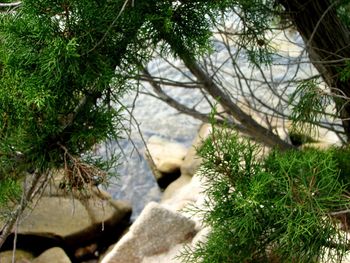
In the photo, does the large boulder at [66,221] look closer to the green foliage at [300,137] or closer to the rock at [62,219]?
the rock at [62,219]

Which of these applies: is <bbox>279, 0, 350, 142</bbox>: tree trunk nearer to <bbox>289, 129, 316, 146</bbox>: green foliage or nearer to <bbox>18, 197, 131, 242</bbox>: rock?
<bbox>289, 129, 316, 146</bbox>: green foliage

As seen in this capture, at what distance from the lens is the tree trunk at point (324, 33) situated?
1852 mm

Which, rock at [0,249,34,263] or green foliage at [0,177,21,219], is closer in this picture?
green foliage at [0,177,21,219]

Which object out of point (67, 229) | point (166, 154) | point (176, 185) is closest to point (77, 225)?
point (67, 229)

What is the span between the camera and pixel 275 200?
1042 millimetres

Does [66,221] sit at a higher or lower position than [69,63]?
lower

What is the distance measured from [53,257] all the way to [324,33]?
2.37 meters

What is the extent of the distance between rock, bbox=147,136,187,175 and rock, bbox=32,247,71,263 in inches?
49.4

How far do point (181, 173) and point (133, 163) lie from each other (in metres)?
0.54


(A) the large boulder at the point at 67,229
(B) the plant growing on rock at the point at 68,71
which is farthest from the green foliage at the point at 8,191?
(A) the large boulder at the point at 67,229

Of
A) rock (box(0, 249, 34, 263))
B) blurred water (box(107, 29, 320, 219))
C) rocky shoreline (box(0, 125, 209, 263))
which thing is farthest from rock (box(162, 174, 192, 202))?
rock (box(0, 249, 34, 263))

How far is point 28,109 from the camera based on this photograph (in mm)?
907

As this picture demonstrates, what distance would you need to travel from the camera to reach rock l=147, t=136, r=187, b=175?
15.3 feet

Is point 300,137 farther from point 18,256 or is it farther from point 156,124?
point 156,124
